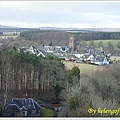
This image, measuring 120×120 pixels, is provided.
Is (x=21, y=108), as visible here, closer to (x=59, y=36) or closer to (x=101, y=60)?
(x=59, y=36)

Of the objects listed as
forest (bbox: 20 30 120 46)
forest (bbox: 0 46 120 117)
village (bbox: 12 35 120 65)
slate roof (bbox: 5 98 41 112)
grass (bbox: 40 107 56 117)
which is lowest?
grass (bbox: 40 107 56 117)

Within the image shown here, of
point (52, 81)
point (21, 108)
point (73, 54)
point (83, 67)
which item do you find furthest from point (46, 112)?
point (73, 54)

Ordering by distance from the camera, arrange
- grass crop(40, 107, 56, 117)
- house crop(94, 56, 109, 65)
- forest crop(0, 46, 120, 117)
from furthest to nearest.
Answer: house crop(94, 56, 109, 65) < forest crop(0, 46, 120, 117) < grass crop(40, 107, 56, 117)

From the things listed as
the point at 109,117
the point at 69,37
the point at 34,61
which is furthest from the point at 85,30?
the point at 109,117

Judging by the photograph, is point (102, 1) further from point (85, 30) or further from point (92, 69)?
point (92, 69)

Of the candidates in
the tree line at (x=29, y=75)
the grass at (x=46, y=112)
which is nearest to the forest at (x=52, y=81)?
the tree line at (x=29, y=75)

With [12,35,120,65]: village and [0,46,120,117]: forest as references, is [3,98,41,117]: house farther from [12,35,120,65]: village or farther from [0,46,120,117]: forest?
[12,35,120,65]: village

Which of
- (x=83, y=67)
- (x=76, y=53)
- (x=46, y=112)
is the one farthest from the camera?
(x=76, y=53)

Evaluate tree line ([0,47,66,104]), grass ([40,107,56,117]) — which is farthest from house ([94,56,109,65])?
grass ([40,107,56,117])
